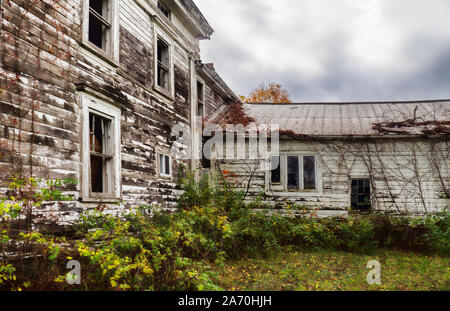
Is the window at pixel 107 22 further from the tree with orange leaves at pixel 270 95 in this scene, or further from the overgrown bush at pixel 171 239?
the tree with orange leaves at pixel 270 95

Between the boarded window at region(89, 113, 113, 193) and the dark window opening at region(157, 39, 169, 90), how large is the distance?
341 cm

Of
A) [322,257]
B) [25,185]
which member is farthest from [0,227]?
[322,257]

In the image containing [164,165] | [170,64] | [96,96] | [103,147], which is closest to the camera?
[96,96]

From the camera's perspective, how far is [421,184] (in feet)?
38.2

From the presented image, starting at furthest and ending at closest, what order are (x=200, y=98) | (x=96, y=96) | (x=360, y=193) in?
(x=200, y=98)
(x=360, y=193)
(x=96, y=96)

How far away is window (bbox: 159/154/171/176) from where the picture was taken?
386 inches

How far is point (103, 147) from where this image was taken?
7469mm

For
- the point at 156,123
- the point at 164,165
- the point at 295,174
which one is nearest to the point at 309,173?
the point at 295,174

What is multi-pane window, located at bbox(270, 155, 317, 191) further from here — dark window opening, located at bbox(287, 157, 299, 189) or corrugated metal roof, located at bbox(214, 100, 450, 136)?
corrugated metal roof, located at bbox(214, 100, 450, 136)

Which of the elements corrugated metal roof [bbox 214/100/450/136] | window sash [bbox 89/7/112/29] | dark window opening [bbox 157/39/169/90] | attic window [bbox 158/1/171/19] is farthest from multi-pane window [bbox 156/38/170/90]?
corrugated metal roof [bbox 214/100/450/136]

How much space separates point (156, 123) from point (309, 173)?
5.86m

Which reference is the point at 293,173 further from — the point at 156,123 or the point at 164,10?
the point at 164,10

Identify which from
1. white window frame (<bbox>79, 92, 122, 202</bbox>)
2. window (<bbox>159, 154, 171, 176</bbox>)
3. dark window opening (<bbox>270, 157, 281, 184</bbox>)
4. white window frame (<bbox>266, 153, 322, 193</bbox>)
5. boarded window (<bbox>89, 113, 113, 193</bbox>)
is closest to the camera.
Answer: white window frame (<bbox>79, 92, 122, 202</bbox>)
